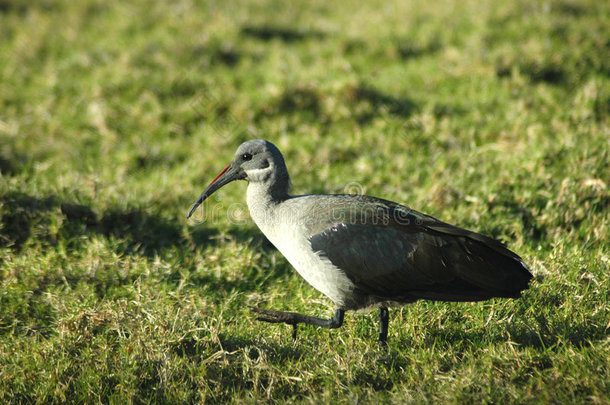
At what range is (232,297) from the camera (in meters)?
4.11

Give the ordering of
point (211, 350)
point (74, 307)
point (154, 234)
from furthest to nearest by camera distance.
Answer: point (154, 234) < point (74, 307) < point (211, 350)

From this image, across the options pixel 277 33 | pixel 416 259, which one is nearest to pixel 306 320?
pixel 416 259

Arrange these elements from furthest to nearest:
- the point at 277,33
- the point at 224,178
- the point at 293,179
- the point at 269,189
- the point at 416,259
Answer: the point at 277,33
the point at 293,179
the point at 224,178
the point at 269,189
the point at 416,259

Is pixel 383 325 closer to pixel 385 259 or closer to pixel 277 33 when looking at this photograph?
pixel 385 259

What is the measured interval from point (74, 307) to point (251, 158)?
1.64m

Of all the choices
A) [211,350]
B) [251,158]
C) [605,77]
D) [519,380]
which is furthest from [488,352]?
[605,77]

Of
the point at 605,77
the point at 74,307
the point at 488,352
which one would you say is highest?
the point at 605,77

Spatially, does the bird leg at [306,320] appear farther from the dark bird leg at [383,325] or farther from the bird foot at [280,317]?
the dark bird leg at [383,325]

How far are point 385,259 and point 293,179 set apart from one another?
2.41 m

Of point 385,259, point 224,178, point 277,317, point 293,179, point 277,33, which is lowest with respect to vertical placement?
point 277,317

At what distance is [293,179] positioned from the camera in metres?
5.73

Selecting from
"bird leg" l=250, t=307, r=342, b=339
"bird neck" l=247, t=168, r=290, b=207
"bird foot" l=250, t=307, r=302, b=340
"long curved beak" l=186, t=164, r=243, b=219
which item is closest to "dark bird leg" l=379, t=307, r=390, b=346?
"bird leg" l=250, t=307, r=342, b=339

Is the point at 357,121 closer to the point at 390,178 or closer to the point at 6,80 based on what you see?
the point at 390,178

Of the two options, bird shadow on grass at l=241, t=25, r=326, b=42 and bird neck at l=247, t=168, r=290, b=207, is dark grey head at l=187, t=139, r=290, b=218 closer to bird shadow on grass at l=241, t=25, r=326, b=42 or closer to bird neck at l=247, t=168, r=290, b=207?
bird neck at l=247, t=168, r=290, b=207
